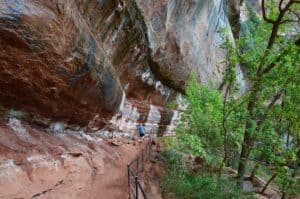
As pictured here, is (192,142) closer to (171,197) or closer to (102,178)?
(171,197)

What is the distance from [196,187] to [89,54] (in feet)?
16.7

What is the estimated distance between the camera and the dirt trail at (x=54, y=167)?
5371 mm

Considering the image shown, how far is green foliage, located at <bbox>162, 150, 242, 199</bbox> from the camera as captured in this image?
332 inches

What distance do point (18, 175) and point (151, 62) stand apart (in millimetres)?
9308

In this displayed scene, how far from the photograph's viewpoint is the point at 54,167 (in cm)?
647

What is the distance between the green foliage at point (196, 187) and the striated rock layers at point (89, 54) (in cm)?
332

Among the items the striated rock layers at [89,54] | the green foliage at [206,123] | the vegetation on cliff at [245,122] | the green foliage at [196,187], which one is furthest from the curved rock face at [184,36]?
the green foliage at [196,187]

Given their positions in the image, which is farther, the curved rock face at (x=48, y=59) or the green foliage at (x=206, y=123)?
the green foliage at (x=206, y=123)

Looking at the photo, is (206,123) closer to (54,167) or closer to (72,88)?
(72,88)

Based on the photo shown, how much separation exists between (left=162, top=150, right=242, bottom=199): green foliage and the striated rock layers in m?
3.32

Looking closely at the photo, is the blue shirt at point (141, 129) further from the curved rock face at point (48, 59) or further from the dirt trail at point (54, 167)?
the curved rock face at point (48, 59)

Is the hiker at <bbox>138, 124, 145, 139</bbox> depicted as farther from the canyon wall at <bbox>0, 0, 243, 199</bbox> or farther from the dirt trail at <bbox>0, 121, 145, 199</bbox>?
the dirt trail at <bbox>0, 121, 145, 199</bbox>

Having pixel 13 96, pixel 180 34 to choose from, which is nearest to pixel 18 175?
pixel 13 96

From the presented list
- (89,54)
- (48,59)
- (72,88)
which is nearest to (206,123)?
(89,54)
